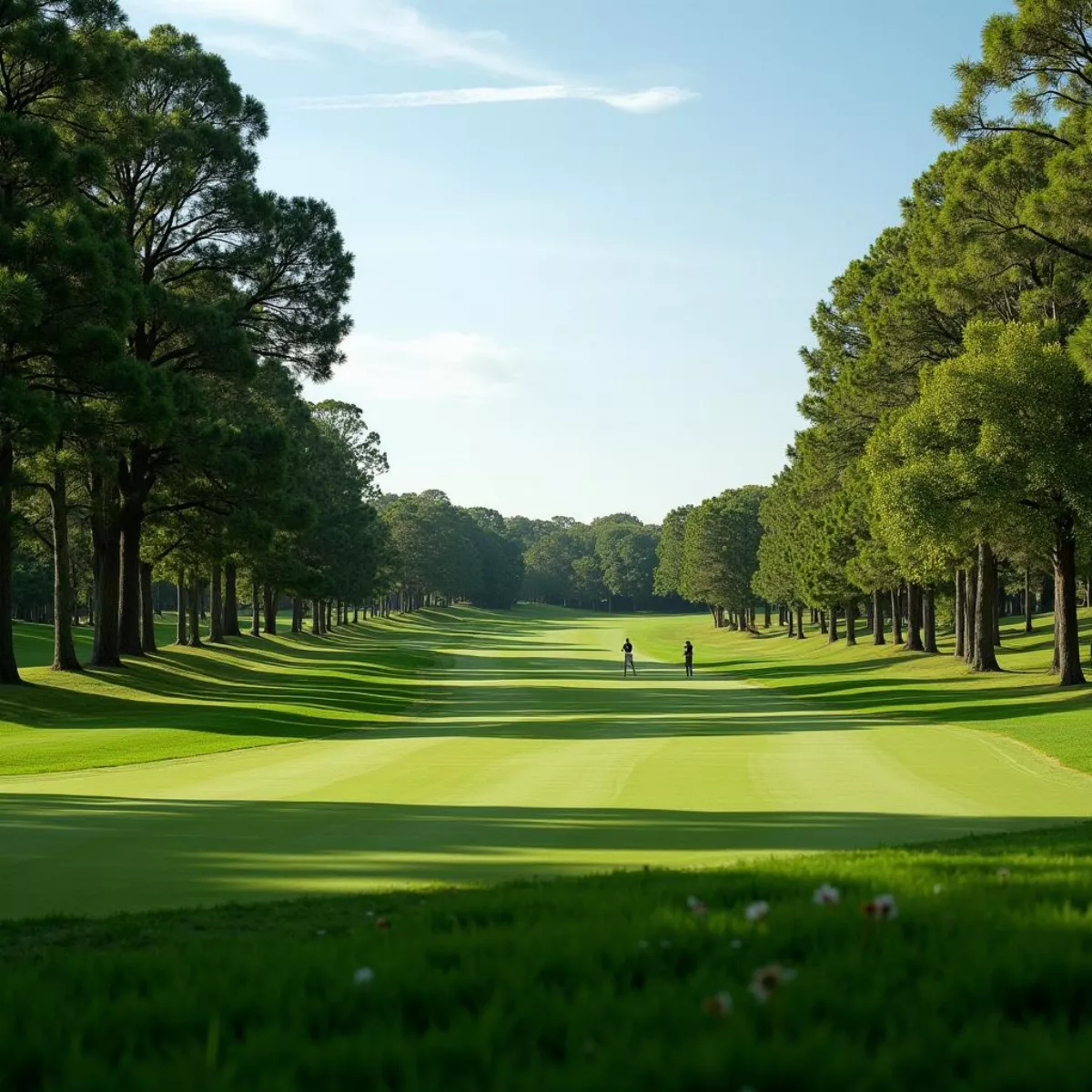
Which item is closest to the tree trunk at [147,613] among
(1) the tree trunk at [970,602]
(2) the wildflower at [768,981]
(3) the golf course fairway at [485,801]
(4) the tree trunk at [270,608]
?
(3) the golf course fairway at [485,801]

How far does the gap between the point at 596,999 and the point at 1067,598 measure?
36268 mm

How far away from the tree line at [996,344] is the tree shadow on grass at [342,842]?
62.6 feet

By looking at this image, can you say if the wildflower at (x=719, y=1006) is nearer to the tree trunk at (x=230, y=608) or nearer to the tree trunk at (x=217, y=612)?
the tree trunk at (x=217, y=612)

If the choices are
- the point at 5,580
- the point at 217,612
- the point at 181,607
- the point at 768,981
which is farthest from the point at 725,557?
the point at 768,981


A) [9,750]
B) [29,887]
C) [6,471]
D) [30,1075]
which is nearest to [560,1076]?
[30,1075]

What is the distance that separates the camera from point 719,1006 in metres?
4.00

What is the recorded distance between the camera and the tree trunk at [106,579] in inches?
1608

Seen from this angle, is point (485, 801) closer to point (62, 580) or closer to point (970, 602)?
point (62, 580)

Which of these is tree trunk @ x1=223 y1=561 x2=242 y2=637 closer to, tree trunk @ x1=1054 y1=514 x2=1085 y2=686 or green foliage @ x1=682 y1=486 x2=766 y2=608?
tree trunk @ x1=1054 y1=514 x2=1085 y2=686

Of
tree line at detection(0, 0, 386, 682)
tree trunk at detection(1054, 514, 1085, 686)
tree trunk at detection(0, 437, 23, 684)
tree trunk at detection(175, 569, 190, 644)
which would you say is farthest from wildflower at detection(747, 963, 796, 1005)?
tree trunk at detection(175, 569, 190, 644)

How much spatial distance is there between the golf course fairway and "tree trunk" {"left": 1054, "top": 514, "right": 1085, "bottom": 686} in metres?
7.01

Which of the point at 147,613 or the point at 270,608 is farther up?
the point at 147,613

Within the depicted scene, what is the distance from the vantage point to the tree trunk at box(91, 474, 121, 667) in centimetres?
4084

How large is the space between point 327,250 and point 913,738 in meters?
24.5
